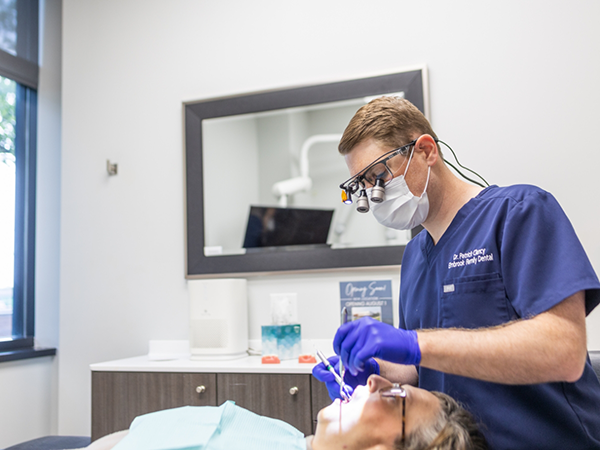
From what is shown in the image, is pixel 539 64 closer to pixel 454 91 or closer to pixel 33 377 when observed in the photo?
pixel 454 91

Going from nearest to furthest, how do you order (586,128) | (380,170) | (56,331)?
1. (380,170)
2. (586,128)
3. (56,331)

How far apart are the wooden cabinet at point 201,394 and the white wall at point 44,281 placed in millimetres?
674

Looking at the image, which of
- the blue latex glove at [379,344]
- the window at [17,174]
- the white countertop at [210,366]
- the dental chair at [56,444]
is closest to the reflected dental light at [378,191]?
the blue latex glove at [379,344]

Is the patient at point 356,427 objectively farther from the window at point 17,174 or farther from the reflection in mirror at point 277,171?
the window at point 17,174

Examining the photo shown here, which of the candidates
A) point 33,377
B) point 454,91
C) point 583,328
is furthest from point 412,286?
point 33,377

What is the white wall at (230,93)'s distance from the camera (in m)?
1.98

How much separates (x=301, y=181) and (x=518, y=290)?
55.9 inches

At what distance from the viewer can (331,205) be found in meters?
2.22

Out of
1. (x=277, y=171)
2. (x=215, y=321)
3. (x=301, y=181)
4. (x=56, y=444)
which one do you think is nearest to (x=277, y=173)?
(x=277, y=171)

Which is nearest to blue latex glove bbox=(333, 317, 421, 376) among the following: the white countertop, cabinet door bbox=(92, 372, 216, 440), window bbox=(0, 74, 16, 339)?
the white countertop

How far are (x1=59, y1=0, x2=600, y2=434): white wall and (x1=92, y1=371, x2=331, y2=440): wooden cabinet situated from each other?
40cm

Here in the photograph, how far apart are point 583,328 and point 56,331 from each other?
8.61 feet

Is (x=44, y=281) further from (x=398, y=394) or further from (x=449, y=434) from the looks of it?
(x=449, y=434)

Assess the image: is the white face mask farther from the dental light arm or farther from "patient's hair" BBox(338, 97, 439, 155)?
the dental light arm
